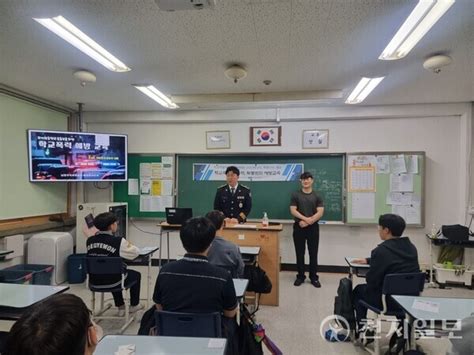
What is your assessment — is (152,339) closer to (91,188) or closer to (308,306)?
(308,306)

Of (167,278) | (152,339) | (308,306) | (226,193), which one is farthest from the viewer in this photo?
(226,193)

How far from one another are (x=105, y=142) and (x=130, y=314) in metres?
2.91

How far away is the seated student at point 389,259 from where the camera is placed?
2588 mm

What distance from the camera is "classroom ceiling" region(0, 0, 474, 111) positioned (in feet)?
7.64

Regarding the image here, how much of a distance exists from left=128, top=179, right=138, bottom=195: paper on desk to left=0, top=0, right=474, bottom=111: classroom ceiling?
5.71 ft

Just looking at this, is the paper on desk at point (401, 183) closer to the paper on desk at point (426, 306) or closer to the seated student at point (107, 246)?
the paper on desk at point (426, 306)

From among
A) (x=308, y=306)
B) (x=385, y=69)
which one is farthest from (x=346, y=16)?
(x=308, y=306)

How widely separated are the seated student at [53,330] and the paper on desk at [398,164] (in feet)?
17.1

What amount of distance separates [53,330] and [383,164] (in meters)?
5.25

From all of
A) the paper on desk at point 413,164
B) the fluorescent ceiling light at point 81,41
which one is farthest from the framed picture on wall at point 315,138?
the fluorescent ceiling light at point 81,41

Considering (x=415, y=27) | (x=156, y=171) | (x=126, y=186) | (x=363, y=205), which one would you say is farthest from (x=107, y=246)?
(x=363, y=205)

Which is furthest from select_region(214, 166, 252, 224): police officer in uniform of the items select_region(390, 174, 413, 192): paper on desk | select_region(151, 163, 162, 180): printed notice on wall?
select_region(390, 174, 413, 192): paper on desk

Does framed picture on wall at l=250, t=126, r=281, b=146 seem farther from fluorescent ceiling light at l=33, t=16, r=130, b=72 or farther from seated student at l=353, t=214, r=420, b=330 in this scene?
seated student at l=353, t=214, r=420, b=330

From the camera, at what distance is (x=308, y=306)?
12.9ft
